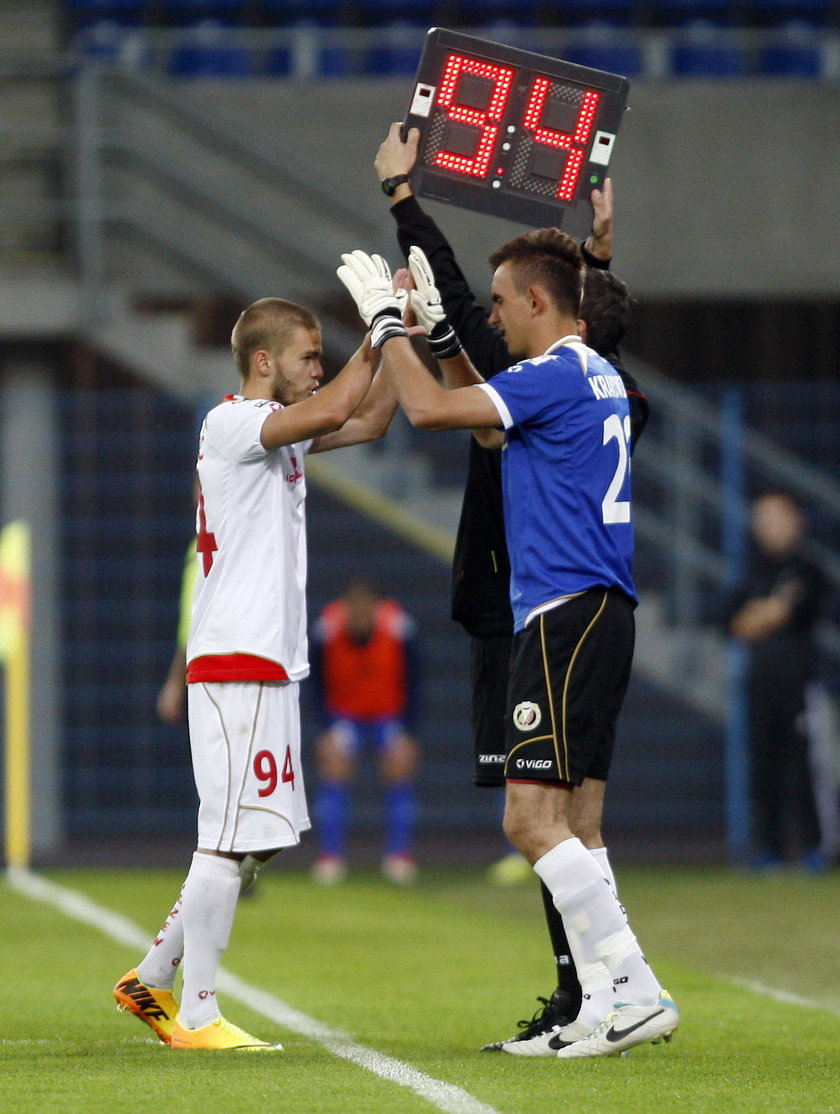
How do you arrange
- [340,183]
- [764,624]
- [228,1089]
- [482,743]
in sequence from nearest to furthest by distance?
[228,1089]
[482,743]
[764,624]
[340,183]

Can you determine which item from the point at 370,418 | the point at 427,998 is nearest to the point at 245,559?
A: the point at 370,418

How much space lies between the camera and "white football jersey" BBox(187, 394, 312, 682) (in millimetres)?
5512

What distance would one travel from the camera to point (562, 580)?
540cm

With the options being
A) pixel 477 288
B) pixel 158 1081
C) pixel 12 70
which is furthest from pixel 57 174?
pixel 158 1081

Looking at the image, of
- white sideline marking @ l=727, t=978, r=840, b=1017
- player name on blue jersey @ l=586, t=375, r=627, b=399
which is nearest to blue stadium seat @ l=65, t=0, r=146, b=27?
white sideline marking @ l=727, t=978, r=840, b=1017

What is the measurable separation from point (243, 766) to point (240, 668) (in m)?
0.26

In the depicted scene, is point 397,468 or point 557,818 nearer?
point 557,818

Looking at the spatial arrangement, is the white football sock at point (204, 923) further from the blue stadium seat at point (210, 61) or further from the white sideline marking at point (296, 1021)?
the blue stadium seat at point (210, 61)

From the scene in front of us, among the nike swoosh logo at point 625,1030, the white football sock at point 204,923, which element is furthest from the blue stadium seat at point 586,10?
the nike swoosh logo at point 625,1030

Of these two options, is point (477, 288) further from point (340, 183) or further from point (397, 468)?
point (340, 183)

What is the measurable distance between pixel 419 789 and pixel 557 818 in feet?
30.1

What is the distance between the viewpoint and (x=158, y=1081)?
195 inches

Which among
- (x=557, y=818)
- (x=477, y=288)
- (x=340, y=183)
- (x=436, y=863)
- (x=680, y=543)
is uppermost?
(x=340, y=183)

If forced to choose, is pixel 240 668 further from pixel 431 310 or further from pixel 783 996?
pixel 783 996
